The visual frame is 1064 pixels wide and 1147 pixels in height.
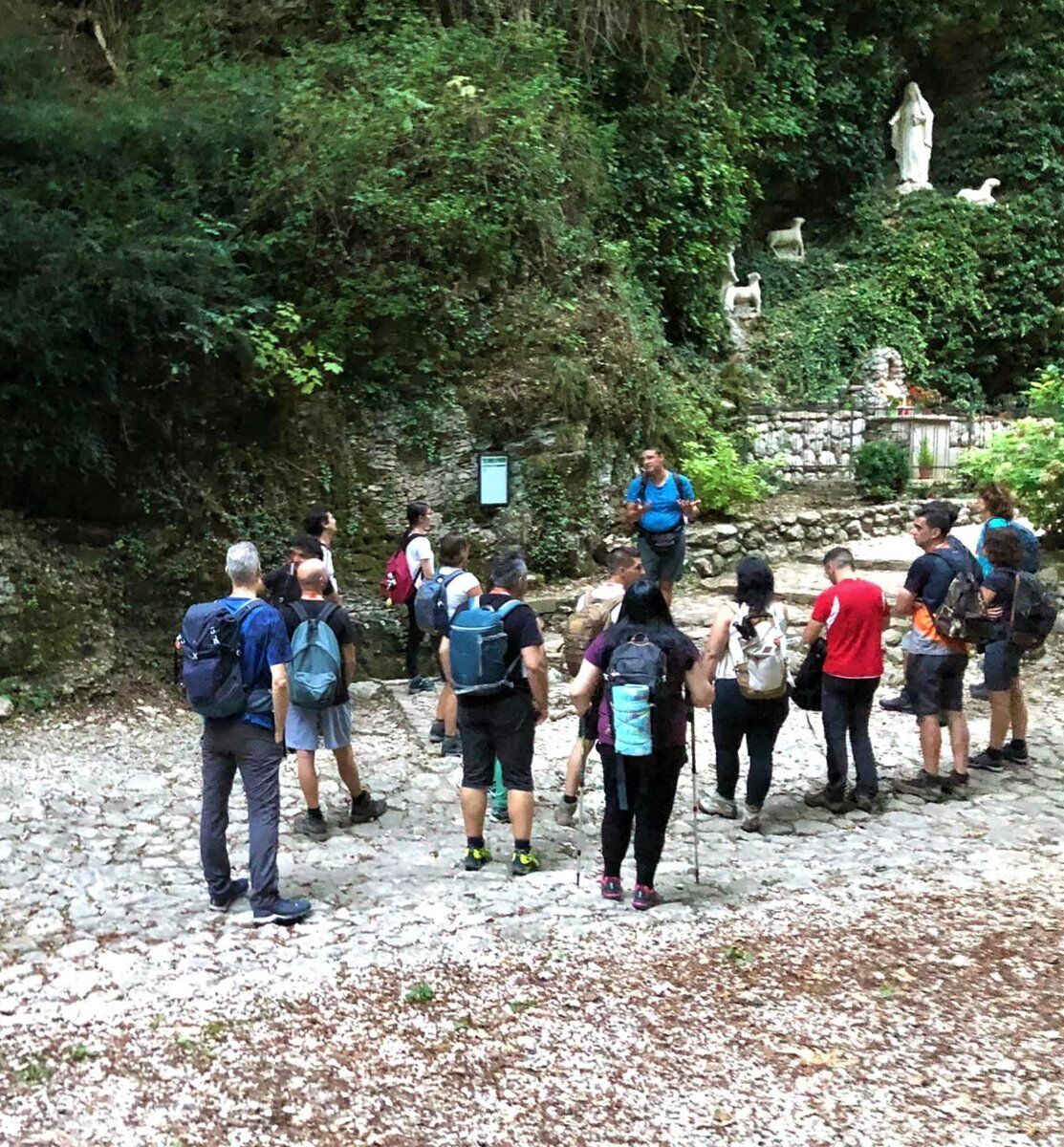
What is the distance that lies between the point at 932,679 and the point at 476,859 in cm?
306

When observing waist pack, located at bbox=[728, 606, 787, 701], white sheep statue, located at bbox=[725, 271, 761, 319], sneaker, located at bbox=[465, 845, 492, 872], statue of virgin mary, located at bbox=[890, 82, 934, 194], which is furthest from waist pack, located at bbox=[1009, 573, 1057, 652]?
statue of virgin mary, located at bbox=[890, 82, 934, 194]

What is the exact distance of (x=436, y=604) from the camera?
21.4ft

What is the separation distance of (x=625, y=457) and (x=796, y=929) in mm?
8378

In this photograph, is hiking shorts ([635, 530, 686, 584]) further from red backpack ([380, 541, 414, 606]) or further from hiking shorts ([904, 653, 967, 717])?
hiking shorts ([904, 653, 967, 717])

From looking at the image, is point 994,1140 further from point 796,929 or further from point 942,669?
point 942,669

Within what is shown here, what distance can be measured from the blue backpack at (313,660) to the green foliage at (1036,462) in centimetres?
810

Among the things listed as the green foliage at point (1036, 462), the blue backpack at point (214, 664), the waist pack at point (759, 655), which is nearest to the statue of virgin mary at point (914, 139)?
the green foliage at point (1036, 462)

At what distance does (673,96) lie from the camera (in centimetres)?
1617

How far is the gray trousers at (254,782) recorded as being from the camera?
190 inches

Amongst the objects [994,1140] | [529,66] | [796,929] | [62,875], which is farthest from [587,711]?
[529,66]

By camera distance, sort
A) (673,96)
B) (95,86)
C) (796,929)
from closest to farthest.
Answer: (796,929), (95,86), (673,96)

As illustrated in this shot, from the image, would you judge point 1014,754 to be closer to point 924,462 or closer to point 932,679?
point 932,679

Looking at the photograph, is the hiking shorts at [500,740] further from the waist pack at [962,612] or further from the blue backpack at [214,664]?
the waist pack at [962,612]

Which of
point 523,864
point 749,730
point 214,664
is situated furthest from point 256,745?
point 749,730
